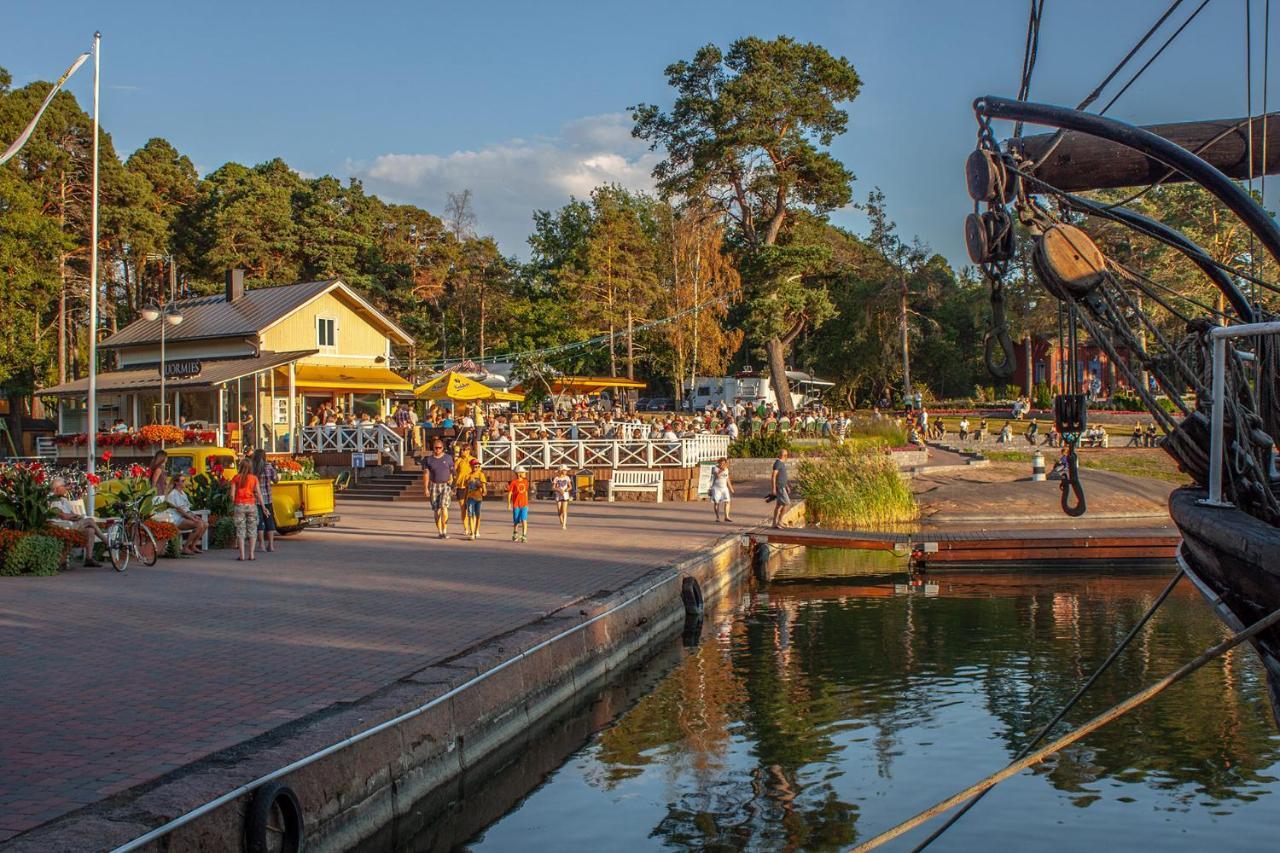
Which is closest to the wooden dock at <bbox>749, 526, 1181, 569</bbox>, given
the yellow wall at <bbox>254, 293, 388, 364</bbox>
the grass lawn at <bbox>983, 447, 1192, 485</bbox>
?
the grass lawn at <bbox>983, 447, 1192, 485</bbox>

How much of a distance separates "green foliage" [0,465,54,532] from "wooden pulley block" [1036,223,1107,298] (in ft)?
43.9

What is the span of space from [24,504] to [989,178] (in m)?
13.3

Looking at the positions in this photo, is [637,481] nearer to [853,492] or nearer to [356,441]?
[853,492]

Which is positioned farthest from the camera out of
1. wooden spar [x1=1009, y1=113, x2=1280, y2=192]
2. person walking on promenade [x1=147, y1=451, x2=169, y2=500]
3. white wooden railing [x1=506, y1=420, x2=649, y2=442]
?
white wooden railing [x1=506, y1=420, x2=649, y2=442]

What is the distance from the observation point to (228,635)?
1086 centimetres

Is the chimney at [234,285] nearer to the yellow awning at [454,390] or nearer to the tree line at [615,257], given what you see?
the tree line at [615,257]

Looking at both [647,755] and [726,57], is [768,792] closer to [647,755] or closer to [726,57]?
[647,755]

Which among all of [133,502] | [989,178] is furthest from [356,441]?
[989,178]

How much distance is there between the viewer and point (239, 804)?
6.10 m

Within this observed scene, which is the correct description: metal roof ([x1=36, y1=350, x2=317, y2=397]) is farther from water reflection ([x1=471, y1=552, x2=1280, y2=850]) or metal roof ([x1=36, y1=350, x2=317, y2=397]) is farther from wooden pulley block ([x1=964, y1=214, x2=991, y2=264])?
wooden pulley block ([x1=964, y1=214, x2=991, y2=264])

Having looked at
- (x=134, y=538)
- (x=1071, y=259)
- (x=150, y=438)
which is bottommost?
(x=134, y=538)

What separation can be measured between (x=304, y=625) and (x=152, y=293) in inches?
2558

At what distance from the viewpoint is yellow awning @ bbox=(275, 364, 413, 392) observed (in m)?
41.7

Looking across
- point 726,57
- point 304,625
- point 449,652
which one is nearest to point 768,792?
point 449,652
